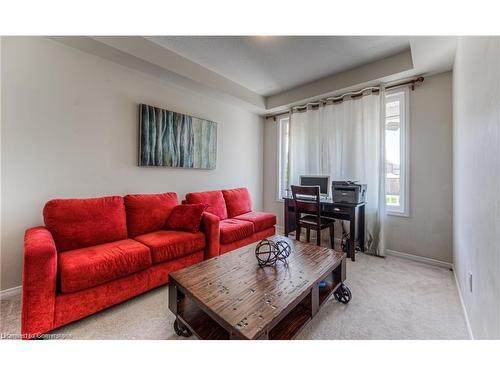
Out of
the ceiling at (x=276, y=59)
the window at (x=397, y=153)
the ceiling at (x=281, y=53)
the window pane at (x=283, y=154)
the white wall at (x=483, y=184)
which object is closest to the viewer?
the white wall at (x=483, y=184)

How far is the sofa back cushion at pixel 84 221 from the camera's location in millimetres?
1694

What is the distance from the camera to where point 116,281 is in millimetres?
1590

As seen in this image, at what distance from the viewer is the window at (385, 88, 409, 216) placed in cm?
263

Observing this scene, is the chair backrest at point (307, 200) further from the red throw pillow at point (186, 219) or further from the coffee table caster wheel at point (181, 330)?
the coffee table caster wheel at point (181, 330)

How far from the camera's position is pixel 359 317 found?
59.2 inches

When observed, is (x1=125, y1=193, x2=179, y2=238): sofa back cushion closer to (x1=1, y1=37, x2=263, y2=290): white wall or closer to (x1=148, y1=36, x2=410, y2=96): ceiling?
(x1=1, y1=37, x2=263, y2=290): white wall

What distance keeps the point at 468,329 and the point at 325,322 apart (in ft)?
3.02

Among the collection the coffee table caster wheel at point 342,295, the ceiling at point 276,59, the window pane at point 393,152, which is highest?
the ceiling at point 276,59

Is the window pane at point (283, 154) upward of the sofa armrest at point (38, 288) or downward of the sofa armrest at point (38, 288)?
upward

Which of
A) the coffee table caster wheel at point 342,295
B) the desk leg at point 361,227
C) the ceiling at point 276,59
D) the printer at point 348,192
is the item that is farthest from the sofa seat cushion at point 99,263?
the desk leg at point 361,227

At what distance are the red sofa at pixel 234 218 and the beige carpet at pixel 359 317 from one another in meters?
0.87
